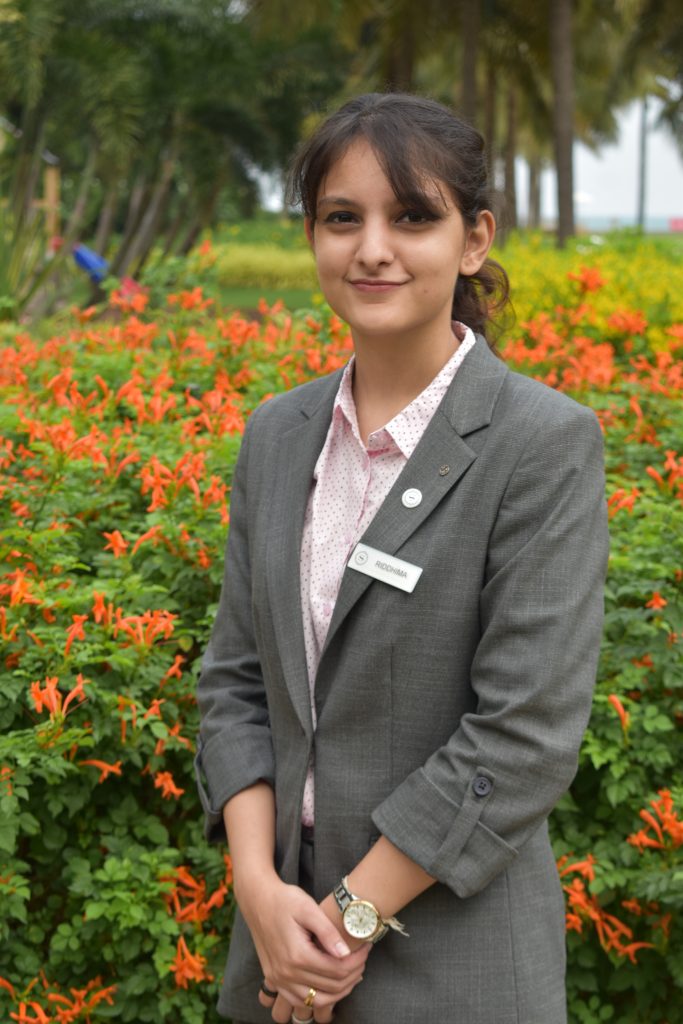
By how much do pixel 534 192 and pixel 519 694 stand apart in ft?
145

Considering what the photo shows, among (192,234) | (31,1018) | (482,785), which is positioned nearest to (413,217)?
(482,785)

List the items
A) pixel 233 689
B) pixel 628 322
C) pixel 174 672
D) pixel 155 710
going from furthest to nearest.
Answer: pixel 628 322
pixel 174 672
pixel 155 710
pixel 233 689

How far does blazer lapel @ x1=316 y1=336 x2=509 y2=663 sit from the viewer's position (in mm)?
1456

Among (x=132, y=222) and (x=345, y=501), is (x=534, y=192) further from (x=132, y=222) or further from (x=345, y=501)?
(x=345, y=501)

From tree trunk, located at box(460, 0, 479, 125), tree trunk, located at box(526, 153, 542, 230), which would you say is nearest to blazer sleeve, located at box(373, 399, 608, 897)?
tree trunk, located at box(460, 0, 479, 125)

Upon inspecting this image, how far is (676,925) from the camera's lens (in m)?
2.24

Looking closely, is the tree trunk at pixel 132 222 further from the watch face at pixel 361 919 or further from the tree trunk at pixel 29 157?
the watch face at pixel 361 919

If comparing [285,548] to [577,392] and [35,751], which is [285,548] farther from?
[577,392]

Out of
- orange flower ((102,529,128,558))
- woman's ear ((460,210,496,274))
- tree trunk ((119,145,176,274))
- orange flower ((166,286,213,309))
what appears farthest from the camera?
tree trunk ((119,145,176,274))

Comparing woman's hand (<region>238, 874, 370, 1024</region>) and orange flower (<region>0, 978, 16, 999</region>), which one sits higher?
woman's hand (<region>238, 874, 370, 1024</region>)

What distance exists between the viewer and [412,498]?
1.47 meters

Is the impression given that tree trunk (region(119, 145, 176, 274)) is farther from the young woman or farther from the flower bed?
the young woman

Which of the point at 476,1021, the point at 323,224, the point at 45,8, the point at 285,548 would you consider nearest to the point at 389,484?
the point at 285,548

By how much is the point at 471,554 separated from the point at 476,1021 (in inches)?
21.3
